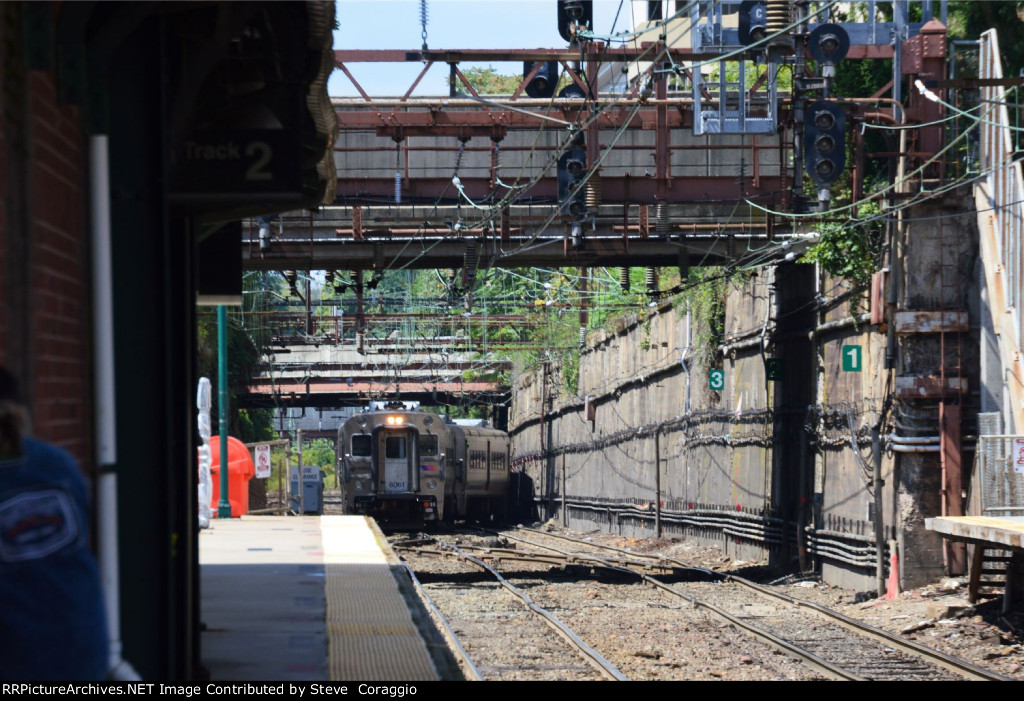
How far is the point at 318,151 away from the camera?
673 cm

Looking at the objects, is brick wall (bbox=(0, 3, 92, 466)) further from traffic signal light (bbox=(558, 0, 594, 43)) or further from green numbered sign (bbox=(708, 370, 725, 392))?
green numbered sign (bbox=(708, 370, 725, 392))

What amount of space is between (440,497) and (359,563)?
66.8 ft

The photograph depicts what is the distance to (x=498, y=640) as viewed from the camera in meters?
12.4

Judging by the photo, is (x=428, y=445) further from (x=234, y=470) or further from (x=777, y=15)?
(x=777, y=15)

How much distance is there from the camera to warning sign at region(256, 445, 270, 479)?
25859 mm

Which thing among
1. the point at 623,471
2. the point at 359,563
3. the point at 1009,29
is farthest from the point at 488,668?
the point at 623,471

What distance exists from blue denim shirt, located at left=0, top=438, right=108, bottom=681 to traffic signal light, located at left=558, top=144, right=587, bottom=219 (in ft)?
44.7

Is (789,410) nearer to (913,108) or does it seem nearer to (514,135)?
(913,108)

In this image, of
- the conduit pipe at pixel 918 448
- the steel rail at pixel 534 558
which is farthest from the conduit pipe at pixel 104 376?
the steel rail at pixel 534 558

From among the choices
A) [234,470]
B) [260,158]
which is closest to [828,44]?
[260,158]

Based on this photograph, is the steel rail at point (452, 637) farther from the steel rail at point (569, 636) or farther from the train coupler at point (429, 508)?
the train coupler at point (429, 508)

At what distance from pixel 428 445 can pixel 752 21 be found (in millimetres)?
19798

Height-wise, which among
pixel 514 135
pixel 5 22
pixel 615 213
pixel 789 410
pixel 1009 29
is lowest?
pixel 789 410

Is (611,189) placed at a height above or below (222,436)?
above
